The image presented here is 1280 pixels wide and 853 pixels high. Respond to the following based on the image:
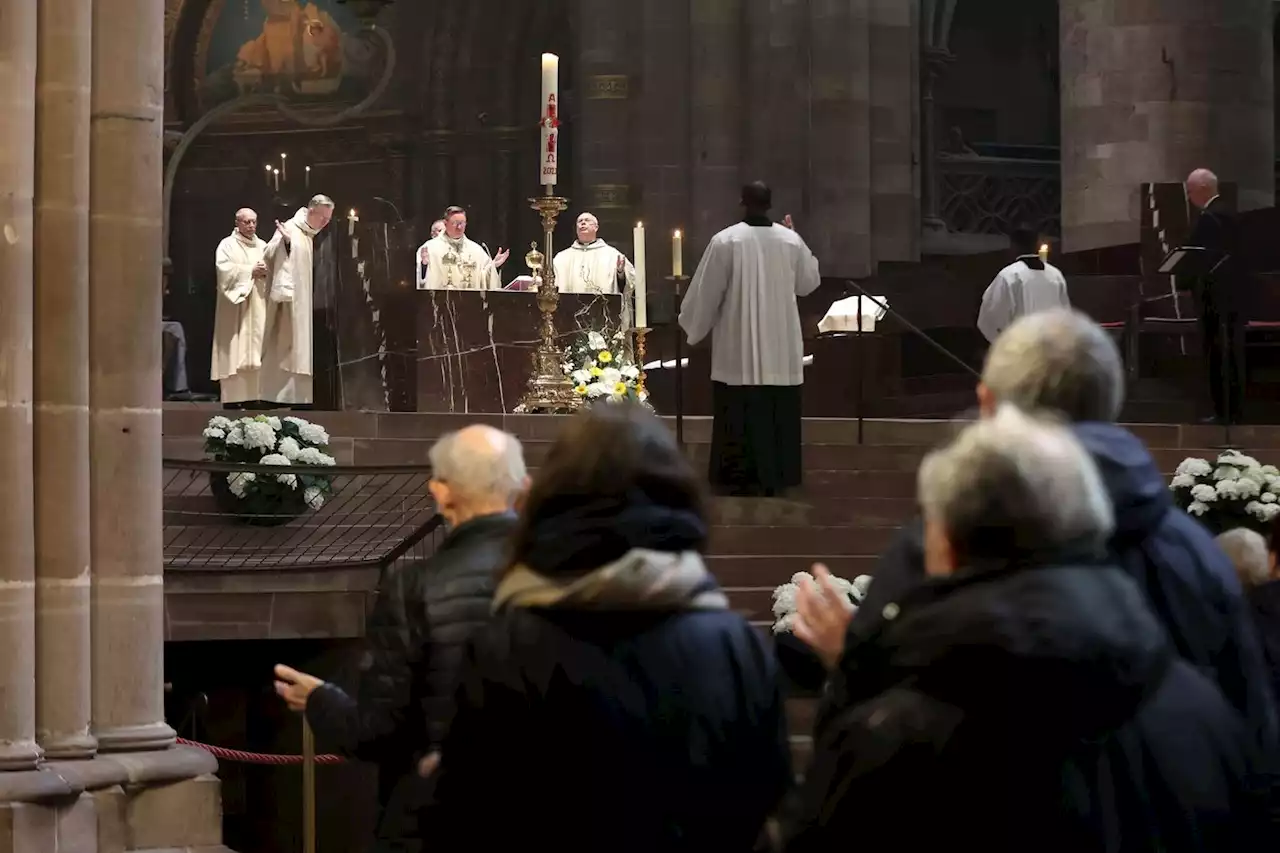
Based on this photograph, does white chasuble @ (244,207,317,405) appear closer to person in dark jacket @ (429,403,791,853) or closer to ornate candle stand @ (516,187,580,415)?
ornate candle stand @ (516,187,580,415)

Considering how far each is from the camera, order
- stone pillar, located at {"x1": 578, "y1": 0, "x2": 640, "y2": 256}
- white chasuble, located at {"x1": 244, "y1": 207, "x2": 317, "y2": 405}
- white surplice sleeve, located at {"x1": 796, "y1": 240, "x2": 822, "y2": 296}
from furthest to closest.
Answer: stone pillar, located at {"x1": 578, "y1": 0, "x2": 640, "y2": 256}, white chasuble, located at {"x1": 244, "y1": 207, "x2": 317, "y2": 405}, white surplice sleeve, located at {"x1": 796, "y1": 240, "x2": 822, "y2": 296}

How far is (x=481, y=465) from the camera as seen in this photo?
4.53 meters

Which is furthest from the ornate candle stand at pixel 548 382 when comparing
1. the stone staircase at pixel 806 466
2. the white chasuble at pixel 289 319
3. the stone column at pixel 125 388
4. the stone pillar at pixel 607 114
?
the stone pillar at pixel 607 114

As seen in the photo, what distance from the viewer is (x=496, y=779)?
3773 millimetres

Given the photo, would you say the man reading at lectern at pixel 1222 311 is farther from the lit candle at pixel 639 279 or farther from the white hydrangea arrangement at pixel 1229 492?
the lit candle at pixel 639 279

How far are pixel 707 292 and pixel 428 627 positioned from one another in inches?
370

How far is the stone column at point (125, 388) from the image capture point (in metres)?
8.13

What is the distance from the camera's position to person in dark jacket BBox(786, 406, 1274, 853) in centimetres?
319

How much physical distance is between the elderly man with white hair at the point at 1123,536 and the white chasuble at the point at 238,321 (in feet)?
42.7

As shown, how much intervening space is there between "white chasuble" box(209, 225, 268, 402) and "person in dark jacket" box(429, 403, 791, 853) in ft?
42.6

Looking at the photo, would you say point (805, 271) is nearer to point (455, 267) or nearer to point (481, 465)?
point (455, 267)

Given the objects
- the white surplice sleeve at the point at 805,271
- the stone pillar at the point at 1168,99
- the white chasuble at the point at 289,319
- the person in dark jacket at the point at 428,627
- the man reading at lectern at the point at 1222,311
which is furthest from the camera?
the stone pillar at the point at 1168,99

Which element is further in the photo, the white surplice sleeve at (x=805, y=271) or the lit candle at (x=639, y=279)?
the lit candle at (x=639, y=279)

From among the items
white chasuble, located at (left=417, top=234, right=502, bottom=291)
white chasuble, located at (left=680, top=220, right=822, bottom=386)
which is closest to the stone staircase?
white chasuble, located at (left=680, top=220, right=822, bottom=386)
